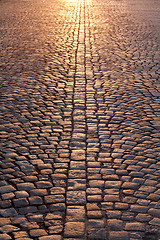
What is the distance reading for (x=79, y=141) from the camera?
470 centimetres

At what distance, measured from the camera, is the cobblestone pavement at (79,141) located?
319cm

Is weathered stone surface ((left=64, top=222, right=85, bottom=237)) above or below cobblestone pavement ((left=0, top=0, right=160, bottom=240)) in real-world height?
below

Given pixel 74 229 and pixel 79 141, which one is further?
pixel 79 141

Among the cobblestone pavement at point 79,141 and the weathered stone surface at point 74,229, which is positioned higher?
the cobblestone pavement at point 79,141

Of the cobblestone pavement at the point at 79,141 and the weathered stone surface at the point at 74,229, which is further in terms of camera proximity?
the cobblestone pavement at the point at 79,141

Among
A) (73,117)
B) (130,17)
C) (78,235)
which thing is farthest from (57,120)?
(130,17)

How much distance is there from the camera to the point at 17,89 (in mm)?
6629

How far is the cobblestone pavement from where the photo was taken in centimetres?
319

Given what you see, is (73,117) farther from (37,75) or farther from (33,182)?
(37,75)

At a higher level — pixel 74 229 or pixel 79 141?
pixel 79 141

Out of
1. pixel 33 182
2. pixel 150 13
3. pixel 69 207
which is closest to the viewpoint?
pixel 69 207

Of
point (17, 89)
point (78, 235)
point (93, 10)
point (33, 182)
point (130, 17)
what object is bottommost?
point (78, 235)

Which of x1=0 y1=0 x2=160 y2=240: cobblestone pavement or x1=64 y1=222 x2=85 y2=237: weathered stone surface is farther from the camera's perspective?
x1=0 y1=0 x2=160 y2=240: cobblestone pavement

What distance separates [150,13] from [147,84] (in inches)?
455
